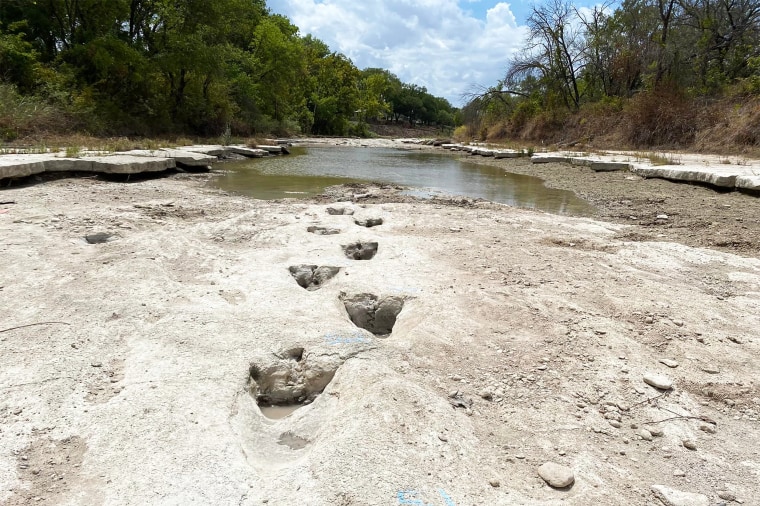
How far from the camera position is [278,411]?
95.3 inches

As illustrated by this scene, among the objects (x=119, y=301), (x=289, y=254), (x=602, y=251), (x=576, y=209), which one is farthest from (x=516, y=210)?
(x=119, y=301)

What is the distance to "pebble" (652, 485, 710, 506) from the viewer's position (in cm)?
172

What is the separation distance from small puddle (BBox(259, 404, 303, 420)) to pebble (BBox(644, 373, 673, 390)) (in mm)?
1856

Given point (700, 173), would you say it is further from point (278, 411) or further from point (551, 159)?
point (278, 411)

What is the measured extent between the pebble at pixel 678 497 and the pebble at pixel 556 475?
309 mm

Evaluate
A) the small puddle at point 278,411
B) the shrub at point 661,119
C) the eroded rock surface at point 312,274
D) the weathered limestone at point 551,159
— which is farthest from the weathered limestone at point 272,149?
the small puddle at point 278,411

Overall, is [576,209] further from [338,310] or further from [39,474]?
[39,474]

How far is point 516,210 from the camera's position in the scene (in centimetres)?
730

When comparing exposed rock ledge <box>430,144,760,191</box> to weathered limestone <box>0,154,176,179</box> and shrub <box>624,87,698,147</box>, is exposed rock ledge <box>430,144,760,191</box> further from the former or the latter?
weathered limestone <box>0,154,176,179</box>

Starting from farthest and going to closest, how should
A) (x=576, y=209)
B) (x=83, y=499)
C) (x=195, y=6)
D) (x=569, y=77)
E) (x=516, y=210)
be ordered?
(x=569, y=77) → (x=195, y=6) → (x=576, y=209) → (x=516, y=210) → (x=83, y=499)

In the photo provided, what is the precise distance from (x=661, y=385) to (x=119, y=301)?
329cm

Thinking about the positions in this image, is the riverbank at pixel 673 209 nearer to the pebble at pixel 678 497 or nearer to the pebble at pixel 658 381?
the pebble at pixel 658 381

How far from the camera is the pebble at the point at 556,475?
1.78 meters

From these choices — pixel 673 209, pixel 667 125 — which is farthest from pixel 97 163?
pixel 667 125
